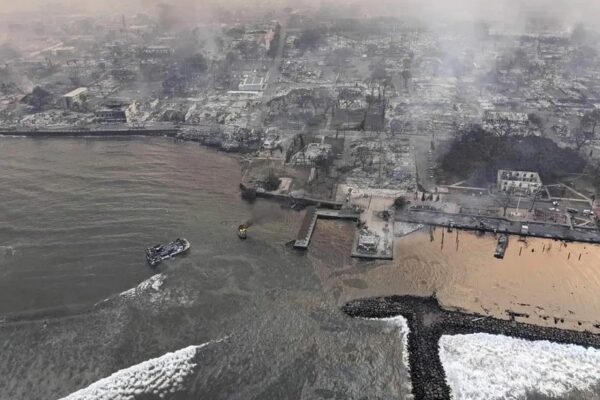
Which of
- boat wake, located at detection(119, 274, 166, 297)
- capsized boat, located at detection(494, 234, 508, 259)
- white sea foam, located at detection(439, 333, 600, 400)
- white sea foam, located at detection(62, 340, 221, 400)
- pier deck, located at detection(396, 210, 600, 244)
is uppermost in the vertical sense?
pier deck, located at detection(396, 210, 600, 244)

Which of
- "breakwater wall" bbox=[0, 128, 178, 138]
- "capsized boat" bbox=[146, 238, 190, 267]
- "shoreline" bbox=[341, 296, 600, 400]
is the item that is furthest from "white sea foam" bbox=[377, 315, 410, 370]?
"breakwater wall" bbox=[0, 128, 178, 138]

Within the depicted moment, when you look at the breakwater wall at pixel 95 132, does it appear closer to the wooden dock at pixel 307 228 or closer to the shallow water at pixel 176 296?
the shallow water at pixel 176 296

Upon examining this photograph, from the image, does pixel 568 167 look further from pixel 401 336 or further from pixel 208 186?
pixel 208 186

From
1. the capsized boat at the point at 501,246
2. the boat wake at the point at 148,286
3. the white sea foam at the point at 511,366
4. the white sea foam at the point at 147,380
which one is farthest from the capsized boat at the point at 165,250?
the capsized boat at the point at 501,246

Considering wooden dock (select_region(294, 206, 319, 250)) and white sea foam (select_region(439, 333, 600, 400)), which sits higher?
wooden dock (select_region(294, 206, 319, 250))

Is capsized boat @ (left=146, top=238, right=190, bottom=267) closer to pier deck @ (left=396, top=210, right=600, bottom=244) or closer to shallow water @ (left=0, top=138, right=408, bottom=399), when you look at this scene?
shallow water @ (left=0, top=138, right=408, bottom=399)

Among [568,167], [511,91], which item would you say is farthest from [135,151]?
[511,91]

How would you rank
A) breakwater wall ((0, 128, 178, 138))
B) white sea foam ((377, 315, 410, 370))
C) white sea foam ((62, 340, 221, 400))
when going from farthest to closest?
breakwater wall ((0, 128, 178, 138)), white sea foam ((377, 315, 410, 370)), white sea foam ((62, 340, 221, 400))
